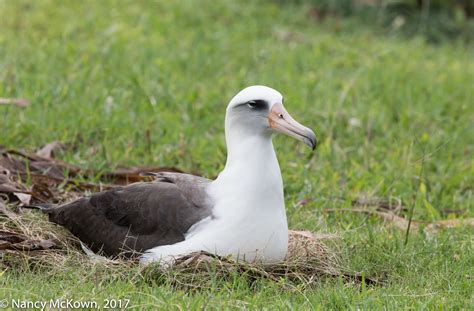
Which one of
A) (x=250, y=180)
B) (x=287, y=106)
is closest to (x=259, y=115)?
(x=250, y=180)

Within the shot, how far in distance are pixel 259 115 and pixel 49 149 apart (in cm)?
236

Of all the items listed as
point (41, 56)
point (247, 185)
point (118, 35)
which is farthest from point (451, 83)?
point (247, 185)

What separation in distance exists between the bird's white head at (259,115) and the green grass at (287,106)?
2.86ft

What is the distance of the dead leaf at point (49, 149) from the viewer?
7.18 metres

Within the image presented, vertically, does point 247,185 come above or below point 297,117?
above

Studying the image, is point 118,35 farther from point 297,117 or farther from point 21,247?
point 21,247

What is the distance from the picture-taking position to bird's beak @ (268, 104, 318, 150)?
534 centimetres

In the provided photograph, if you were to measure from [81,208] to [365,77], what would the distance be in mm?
4852

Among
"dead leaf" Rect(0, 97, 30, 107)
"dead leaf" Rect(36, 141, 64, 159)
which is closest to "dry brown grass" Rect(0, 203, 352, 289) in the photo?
"dead leaf" Rect(36, 141, 64, 159)

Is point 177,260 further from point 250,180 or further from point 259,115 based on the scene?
point 259,115

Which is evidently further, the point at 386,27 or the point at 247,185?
the point at 386,27

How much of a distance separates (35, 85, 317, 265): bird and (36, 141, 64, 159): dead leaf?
156 centimetres

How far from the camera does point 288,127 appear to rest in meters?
5.36

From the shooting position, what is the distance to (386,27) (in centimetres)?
1223
